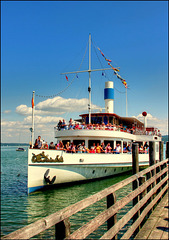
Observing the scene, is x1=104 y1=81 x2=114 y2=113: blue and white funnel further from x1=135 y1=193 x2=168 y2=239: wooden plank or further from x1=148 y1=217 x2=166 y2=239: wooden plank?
x1=148 y1=217 x2=166 y2=239: wooden plank

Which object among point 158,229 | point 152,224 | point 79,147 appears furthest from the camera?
point 79,147

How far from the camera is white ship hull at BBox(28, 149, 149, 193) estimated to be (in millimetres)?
14172

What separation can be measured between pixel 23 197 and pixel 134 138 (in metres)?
13.3

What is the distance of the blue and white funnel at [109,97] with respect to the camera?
82.0 ft

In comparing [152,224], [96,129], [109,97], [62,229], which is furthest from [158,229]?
[109,97]

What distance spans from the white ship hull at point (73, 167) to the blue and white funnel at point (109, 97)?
21.8 feet

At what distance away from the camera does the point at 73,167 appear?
16.1m

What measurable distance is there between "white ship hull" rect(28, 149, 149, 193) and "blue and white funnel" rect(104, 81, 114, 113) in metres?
6.65

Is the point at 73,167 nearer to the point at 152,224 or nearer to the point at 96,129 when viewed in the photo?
the point at 96,129

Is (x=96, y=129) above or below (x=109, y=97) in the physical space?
below

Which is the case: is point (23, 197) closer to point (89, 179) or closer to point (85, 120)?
point (89, 179)

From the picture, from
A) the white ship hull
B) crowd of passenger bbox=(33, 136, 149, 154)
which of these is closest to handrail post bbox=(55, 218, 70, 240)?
the white ship hull

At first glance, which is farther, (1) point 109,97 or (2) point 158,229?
(1) point 109,97

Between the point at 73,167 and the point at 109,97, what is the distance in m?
11.0
